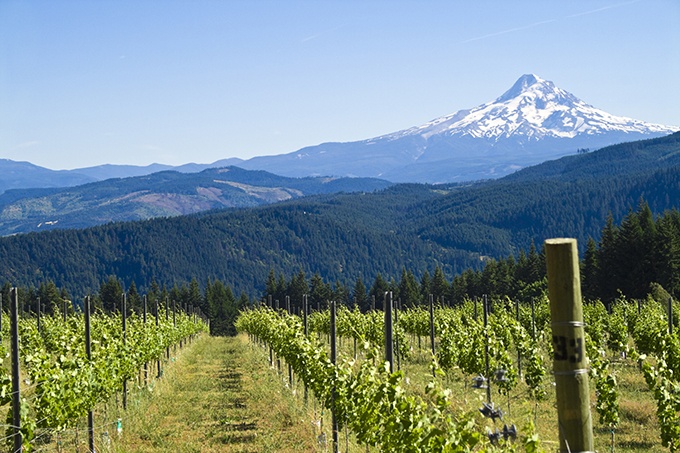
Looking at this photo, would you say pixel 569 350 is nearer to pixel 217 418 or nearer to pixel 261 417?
pixel 261 417

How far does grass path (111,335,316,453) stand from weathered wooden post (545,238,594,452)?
1195 cm

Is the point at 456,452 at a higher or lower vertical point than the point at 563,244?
lower

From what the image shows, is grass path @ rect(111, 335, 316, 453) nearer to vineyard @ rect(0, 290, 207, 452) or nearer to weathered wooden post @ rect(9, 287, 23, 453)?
vineyard @ rect(0, 290, 207, 452)

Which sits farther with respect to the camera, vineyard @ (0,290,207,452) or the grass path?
the grass path

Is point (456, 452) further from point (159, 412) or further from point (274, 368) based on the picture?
point (274, 368)

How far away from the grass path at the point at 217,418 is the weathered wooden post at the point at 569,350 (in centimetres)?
1195

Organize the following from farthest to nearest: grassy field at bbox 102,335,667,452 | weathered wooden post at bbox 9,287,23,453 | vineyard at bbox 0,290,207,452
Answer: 1. grassy field at bbox 102,335,667,452
2. vineyard at bbox 0,290,207,452
3. weathered wooden post at bbox 9,287,23,453

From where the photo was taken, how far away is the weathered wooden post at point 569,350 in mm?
4801

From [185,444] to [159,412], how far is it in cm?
502

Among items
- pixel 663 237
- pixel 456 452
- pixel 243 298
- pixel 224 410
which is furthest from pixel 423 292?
pixel 456 452

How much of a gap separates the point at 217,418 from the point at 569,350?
17.3 metres

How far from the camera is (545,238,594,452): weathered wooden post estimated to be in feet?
15.8

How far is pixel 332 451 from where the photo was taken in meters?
16.1

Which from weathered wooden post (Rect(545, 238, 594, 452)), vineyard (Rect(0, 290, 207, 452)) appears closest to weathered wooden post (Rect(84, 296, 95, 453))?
vineyard (Rect(0, 290, 207, 452))
